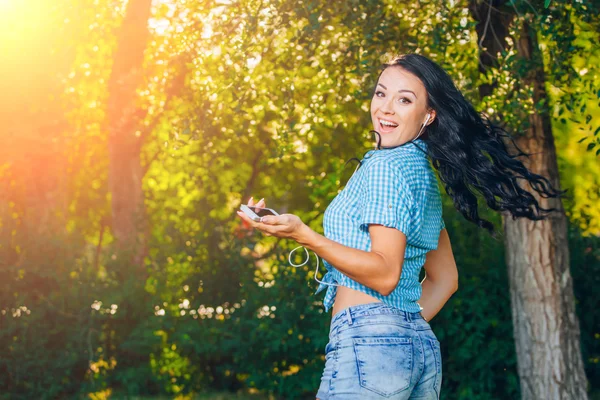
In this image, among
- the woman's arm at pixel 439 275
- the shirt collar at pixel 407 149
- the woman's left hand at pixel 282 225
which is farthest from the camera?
the woman's arm at pixel 439 275

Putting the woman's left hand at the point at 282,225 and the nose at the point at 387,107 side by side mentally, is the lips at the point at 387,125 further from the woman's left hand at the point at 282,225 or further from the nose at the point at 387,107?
the woman's left hand at the point at 282,225

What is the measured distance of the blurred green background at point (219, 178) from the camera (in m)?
5.86

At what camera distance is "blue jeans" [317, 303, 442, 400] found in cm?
233

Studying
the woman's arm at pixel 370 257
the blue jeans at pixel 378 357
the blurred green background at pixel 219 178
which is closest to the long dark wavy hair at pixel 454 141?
the woman's arm at pixel 370 257

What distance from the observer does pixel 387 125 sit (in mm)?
2664

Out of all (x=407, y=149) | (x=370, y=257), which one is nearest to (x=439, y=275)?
(x=407, y=149)

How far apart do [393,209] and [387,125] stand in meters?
0.43

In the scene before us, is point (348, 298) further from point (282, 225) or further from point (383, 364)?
point (282, 225)

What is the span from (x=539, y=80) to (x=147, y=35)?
6276mm

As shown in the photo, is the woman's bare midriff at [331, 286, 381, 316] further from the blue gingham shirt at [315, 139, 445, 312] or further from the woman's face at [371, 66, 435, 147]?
the woman's face at [371, 66, 435, 147]

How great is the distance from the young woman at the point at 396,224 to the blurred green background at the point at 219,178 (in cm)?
281

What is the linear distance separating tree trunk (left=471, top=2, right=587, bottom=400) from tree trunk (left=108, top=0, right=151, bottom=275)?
5.01m

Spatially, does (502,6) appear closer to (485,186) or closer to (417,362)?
(485,186)

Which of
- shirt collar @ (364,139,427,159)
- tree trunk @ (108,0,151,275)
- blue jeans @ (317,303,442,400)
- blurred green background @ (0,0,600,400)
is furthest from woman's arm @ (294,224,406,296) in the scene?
tree trunk @ (108,0,151,275)
